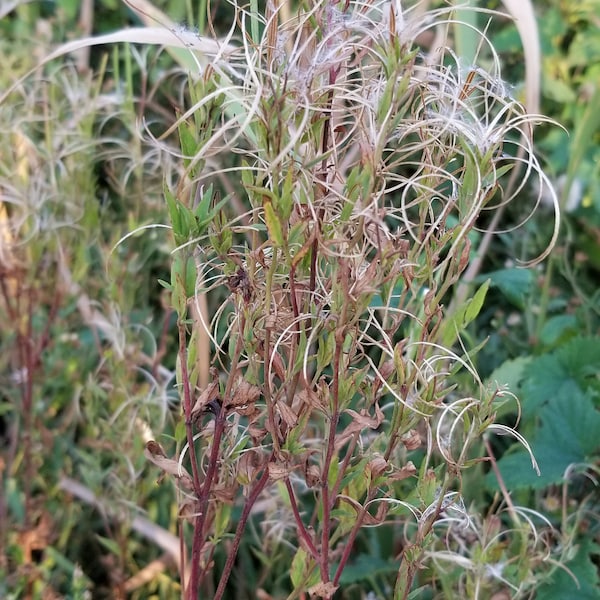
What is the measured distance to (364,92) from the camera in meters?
0.38

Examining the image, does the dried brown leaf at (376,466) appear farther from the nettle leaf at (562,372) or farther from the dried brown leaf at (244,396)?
the nettle leaf at (562,372)

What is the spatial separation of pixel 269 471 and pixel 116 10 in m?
1.27

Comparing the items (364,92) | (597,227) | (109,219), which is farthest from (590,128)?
(109,219)

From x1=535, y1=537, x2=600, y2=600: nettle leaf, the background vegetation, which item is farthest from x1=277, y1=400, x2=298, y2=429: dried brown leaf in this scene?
x1=535, y1=537, x2=600, y2=600: nettle leaf

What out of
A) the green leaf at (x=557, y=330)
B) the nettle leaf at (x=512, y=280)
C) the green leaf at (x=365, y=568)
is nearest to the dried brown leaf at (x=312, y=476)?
the green leaf at (x=365, y=568)

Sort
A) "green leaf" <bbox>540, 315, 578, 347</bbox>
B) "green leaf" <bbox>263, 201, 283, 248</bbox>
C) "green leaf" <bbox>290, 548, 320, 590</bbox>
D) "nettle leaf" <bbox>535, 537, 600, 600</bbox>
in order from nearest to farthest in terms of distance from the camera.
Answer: "green leaf" <bbox>263, 201, 283, 248</bbox> < "green leaf" <bbox>290, 548, 320, 590</bbox> < "nettle leaf" <bbox>535, 537, 600, 600</bbox> < "green leaf" <bbox>540, 315, 578, 347</bbox>

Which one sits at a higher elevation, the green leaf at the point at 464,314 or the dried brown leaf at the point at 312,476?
the green leaf at the point at 464,314

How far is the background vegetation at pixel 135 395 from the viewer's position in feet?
2.18

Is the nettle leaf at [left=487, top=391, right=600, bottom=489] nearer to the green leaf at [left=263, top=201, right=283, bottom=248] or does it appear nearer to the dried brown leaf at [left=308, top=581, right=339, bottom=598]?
the dried brown leaf at [left=308, top=581, right=339, bottom=598]

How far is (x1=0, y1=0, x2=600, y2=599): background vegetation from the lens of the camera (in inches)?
26.2

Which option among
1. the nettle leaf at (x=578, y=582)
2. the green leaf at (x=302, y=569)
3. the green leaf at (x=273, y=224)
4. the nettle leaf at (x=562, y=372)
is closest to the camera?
the green leaf at (x=273, y=224)

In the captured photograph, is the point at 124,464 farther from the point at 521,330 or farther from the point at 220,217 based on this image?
the point at 521,330

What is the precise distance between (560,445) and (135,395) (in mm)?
407

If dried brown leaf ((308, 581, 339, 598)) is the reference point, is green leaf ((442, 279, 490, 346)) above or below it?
above
